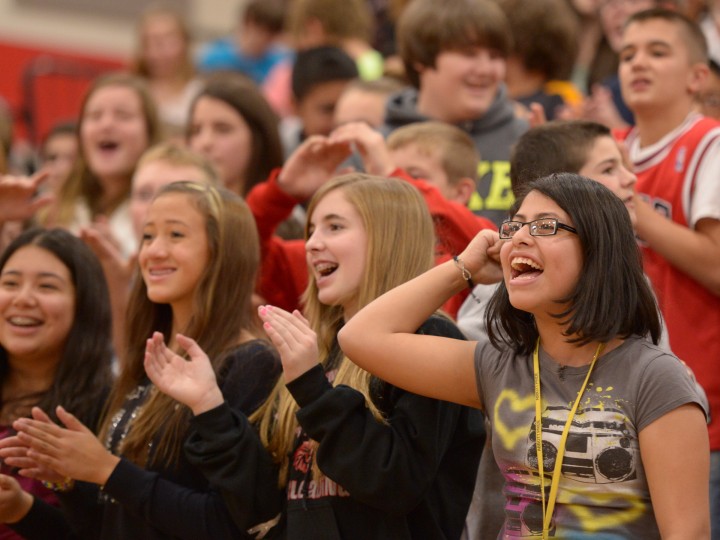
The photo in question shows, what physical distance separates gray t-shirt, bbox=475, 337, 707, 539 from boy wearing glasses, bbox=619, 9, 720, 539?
0.95 metres

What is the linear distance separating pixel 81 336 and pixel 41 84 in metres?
6.57

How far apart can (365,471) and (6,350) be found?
179 centimetres

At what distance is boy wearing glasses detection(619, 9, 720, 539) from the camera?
3.75 m

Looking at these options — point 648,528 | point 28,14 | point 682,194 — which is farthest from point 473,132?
point 28,14

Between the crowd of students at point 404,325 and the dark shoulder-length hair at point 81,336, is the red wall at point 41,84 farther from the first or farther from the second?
the dark shoulder-length hair at point 81,336

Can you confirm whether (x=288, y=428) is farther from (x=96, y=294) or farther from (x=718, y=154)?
(x=718, y=154)

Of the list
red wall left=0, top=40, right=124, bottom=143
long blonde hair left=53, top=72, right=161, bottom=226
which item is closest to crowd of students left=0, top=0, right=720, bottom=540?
long blonde hair left=53, top=72, right=161, bottom=226

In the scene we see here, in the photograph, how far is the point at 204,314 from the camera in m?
3.81

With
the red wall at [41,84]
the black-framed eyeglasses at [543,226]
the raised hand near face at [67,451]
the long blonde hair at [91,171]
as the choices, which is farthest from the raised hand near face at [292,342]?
the red wall at [41,84]

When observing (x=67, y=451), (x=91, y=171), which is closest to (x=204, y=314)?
(x=67, y=451)

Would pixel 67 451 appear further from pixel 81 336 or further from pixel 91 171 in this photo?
pixel 91 171

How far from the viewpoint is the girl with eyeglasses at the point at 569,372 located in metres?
2.70

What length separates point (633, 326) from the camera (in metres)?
2.85

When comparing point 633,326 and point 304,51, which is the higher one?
point 304,51
